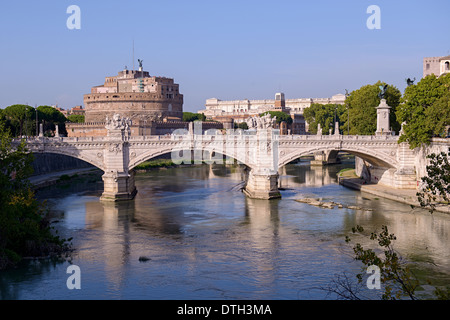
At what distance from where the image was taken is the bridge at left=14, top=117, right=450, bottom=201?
3988cm

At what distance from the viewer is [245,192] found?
4431 cm

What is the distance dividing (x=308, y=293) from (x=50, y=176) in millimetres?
39847

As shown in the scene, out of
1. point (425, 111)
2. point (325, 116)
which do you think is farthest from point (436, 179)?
point (325, 116)

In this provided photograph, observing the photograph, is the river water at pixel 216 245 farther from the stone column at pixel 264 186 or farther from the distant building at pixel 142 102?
the distant building at pixel 142 102

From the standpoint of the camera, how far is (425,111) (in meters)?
39.0

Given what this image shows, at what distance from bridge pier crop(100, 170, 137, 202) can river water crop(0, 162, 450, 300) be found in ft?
3.11

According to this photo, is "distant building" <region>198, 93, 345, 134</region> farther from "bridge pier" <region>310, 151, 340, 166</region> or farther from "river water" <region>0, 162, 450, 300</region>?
"river water" <region>0, 162, 450, 300</region>

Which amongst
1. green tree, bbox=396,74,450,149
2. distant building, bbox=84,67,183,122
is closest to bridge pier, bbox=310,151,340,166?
distant building, bbox=84,67,183,122

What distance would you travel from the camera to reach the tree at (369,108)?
→ 1983 inches

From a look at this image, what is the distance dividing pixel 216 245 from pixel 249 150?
15806mm

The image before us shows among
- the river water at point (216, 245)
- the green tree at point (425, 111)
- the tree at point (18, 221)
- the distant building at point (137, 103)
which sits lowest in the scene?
the river water at point (216, 245)

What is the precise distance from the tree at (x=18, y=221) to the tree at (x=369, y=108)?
33.5 metres

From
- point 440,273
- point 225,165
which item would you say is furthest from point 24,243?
point 225,165

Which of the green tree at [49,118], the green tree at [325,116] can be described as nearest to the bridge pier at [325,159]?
the green tree at [325,116]
